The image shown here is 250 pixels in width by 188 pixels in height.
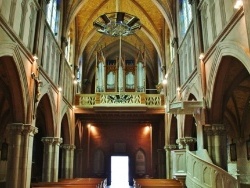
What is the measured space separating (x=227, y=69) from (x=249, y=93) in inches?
254

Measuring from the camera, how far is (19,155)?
11594 mm

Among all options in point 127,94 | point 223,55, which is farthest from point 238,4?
point 127,94

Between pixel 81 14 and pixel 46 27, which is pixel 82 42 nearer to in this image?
pixel 81 14

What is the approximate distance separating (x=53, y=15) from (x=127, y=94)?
24.4 feet

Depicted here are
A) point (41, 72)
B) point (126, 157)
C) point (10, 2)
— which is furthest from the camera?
point (126, 157)

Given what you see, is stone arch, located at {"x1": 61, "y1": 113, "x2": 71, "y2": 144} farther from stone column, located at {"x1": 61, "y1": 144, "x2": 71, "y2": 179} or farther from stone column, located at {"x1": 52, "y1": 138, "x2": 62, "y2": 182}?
stone column, located at {"x1": 52, "y1": 138, "x2": 62, "y2": 182}

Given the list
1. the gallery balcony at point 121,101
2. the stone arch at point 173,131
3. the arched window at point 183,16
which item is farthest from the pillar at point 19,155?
the stone arch at point 173,131

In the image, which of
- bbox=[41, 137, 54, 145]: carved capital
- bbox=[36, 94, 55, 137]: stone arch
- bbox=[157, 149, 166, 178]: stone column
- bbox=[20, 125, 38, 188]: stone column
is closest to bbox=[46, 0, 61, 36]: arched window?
bbox=[36, 94, 55, 137]: stone arch

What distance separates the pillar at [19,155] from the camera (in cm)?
1128

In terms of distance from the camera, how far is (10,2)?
10.5 meters

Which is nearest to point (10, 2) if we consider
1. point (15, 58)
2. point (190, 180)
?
point (15, 58)

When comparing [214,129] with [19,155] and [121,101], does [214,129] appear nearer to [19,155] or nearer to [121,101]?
[19,155]

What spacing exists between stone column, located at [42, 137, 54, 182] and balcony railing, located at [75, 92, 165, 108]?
5410 millimetres

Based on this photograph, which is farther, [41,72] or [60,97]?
[60,97]
